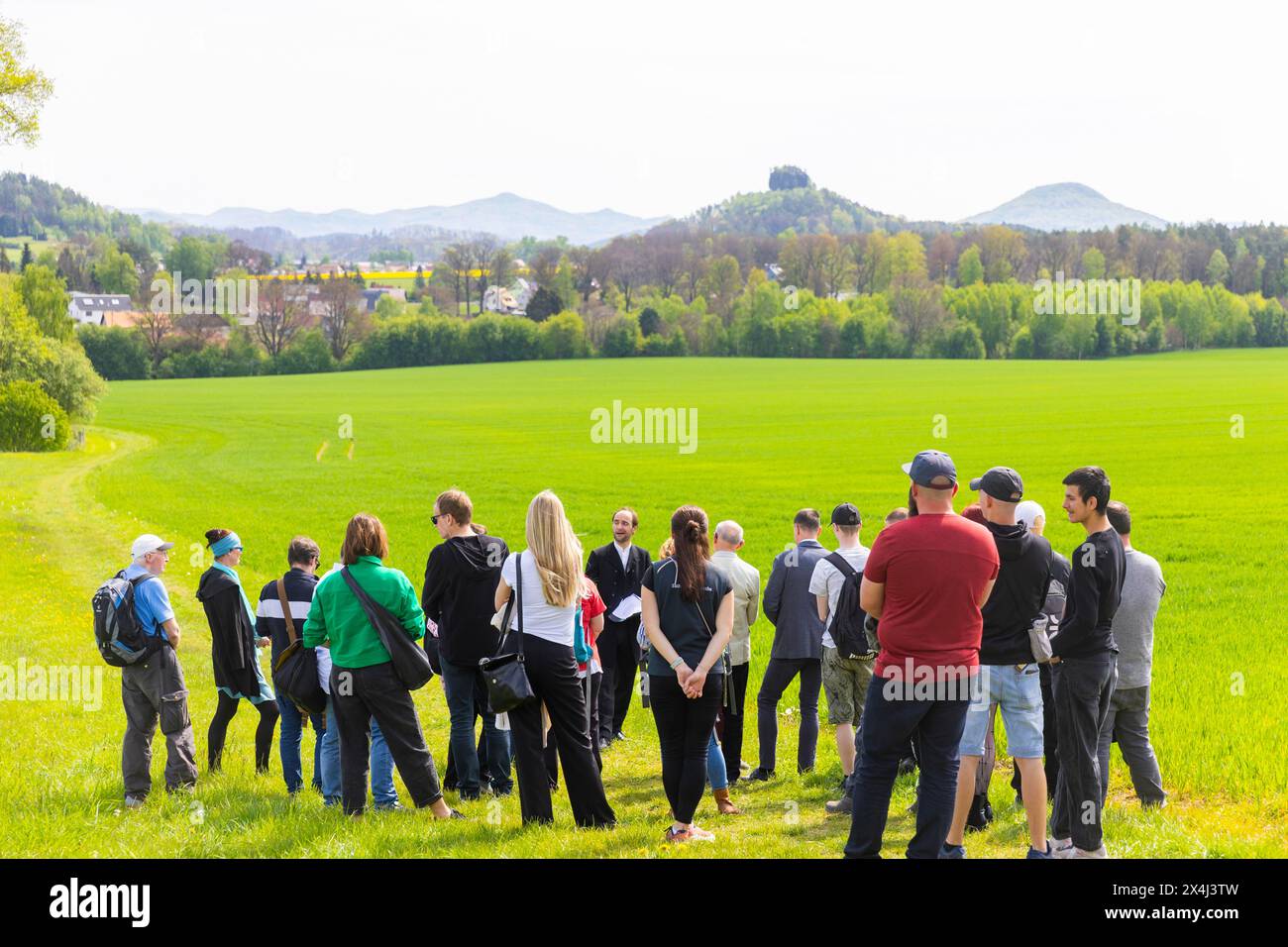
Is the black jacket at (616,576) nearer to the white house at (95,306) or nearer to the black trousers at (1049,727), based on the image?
the black trousers at (1049,727)

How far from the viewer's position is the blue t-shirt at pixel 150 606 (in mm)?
9195

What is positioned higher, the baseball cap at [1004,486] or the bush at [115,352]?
the bush at [115,352]

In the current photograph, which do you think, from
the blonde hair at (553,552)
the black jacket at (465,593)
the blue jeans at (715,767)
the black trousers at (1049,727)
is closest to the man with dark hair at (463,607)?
the black jacket at (465,593)

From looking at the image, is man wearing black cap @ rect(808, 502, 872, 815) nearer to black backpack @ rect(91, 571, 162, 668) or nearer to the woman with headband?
the woman with headband

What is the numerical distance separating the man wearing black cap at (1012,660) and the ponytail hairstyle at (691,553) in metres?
1.83

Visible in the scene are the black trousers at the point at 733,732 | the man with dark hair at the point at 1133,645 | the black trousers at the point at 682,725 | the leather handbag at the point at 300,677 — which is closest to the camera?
the black trousers at the point at 682,725

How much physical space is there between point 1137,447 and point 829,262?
421 feet

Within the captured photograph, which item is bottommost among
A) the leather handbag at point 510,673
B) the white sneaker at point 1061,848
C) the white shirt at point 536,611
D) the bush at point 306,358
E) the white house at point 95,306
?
the white sneaker at point 1061,848

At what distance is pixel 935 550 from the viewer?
662cm

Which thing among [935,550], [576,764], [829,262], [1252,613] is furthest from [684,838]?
[829,262]

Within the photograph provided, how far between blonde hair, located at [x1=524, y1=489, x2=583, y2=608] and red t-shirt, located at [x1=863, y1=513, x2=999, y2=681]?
213cm

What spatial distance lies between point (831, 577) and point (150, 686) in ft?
18.3

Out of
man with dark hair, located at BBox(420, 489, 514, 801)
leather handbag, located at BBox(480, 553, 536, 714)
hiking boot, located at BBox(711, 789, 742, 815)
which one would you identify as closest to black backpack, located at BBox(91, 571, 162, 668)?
Answer: man with dark hair, located at BBox(420, 489, 514, 801)

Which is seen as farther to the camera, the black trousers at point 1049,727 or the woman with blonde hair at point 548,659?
the black trousers at point 1049,727
